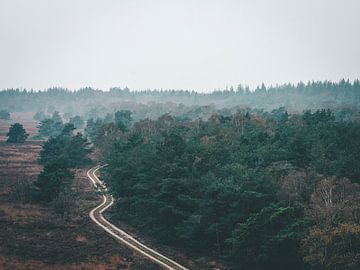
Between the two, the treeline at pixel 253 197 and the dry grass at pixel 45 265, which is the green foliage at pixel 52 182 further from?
the dry grass at pixel 45 265

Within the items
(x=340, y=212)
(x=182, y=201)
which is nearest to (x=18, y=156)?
(x=182, y=201)

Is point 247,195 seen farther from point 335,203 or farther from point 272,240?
point 335,203

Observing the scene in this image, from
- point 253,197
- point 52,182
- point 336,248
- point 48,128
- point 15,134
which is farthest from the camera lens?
point 48,128

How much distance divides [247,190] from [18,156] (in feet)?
236

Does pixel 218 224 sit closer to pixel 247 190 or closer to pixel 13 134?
pixel 247 190

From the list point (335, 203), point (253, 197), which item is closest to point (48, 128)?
point (253, 197)

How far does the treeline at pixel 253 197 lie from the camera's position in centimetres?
3006

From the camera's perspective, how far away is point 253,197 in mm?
36812

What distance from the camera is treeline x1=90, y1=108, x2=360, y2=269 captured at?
98.6ft

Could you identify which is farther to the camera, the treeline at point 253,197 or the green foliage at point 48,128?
the green foliage at point 48,128

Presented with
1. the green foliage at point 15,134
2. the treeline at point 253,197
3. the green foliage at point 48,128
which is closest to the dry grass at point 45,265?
the treeline at point 253,197

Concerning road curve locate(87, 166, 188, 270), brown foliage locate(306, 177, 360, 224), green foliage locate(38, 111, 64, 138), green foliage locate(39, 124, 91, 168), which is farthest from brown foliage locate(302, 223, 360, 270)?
green foliage locate(38, 111, 64, 138)

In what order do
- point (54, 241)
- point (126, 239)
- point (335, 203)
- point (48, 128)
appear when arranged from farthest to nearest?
point (48, 128), point (126, 239), point (54, 241), point (335, 203)

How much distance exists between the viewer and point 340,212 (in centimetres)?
3011
